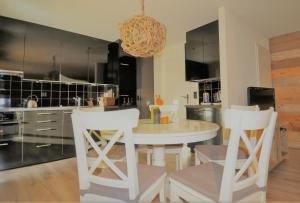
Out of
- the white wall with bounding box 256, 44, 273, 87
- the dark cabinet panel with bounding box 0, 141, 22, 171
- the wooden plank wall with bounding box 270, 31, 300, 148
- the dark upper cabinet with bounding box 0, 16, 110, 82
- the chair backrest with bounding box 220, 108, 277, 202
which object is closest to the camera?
the chair backrest with bounding box 220, 108, 277, 202

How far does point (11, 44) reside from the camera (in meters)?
3.09

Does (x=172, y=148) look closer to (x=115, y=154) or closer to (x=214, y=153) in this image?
(x=214, y=153)

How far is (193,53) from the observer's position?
146 inches

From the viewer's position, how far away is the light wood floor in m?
1.93

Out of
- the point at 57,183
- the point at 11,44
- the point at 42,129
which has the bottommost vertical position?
the point at 57,183

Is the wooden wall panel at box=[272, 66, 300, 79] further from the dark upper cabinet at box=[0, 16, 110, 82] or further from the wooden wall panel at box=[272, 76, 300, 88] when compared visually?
the dark upper cabinet at box=[0, 16, 110, 82]

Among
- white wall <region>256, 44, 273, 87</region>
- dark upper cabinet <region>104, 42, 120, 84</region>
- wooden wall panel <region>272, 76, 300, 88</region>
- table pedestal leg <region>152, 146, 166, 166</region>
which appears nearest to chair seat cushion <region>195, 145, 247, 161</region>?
table pedestal leg <region>152, 146, 166, 166</region>

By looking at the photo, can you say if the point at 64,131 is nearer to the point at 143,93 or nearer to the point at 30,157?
the point at 30,157

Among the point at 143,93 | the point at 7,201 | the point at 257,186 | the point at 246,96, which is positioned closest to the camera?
the point at 257,186

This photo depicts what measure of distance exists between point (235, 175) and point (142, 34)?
4.91 feet

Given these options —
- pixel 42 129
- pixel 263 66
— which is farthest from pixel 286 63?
pixel 42 129

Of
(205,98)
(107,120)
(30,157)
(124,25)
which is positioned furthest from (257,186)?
(30,157)

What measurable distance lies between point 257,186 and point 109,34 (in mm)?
3772

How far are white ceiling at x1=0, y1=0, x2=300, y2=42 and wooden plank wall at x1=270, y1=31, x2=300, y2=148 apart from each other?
0.52 meters
